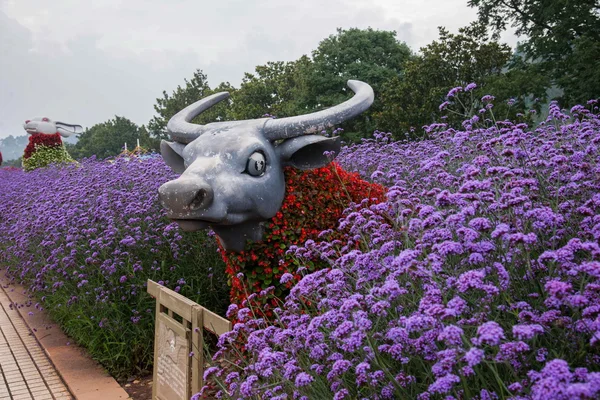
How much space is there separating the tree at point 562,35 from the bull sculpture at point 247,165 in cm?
1375

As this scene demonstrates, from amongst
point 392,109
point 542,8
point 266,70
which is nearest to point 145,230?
point 392,109

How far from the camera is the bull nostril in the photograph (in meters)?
3.21

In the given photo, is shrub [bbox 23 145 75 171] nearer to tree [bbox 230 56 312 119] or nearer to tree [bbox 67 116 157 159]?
tree [bbox 230 56 312 119]

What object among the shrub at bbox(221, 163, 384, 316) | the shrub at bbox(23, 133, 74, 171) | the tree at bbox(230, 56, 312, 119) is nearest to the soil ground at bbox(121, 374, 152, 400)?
the shrub at bbox(221, 163, 384, 316)

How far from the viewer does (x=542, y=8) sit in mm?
19219

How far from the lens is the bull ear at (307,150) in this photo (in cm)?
382

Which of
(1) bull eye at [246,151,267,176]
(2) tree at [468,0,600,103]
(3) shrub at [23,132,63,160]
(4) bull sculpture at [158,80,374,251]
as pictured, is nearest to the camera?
(4) bull sculpture at [158,80,374,251]

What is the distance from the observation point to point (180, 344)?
3.47m

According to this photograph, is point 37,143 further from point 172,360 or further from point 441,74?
point 172,360

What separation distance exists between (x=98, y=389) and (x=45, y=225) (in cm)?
269

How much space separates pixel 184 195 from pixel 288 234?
1018mm

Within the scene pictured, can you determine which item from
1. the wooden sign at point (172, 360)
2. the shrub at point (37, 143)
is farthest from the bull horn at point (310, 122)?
the shrub at point (37, 143)

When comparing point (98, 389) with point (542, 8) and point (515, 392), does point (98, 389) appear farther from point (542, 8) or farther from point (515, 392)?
point (542, 8)

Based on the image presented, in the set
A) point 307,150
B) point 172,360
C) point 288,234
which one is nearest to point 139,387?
point 172,360
